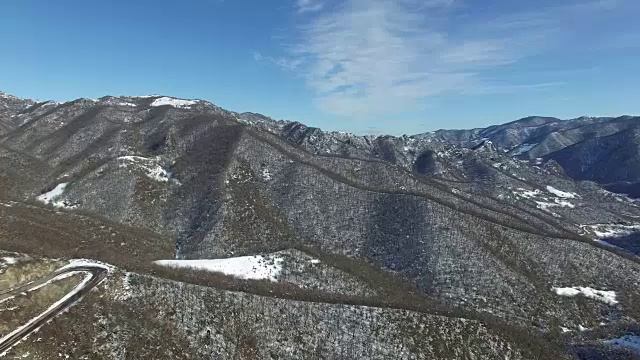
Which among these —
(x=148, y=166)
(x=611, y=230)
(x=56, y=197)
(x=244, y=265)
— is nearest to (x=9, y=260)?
(x=244, y=265)

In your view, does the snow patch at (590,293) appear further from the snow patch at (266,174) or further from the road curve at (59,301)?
the road curve at (59,301)

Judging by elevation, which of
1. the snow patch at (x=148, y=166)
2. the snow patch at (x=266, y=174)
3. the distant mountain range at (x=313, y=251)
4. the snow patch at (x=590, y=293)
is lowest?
the snow patch at (x=590, y=293)

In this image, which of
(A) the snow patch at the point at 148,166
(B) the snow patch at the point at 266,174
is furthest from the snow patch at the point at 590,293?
(A) the snow patch at the point at 148,166

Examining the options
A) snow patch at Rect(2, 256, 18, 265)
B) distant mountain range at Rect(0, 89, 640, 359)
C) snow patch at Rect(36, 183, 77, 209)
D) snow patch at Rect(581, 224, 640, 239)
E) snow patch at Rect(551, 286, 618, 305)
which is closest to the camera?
snow patch at Rect(2, 256, 18, 265)

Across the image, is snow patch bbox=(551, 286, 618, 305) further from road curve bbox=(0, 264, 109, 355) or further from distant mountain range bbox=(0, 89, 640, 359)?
road curve bbox=(0, 264, 109, 355)

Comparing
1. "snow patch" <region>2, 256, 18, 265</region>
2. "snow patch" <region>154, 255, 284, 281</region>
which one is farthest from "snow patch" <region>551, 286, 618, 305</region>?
"snow patch" <region>2, 256, 18, 265</region>

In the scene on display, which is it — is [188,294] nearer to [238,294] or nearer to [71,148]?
[238,294]

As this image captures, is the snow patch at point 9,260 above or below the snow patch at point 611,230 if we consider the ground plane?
above
